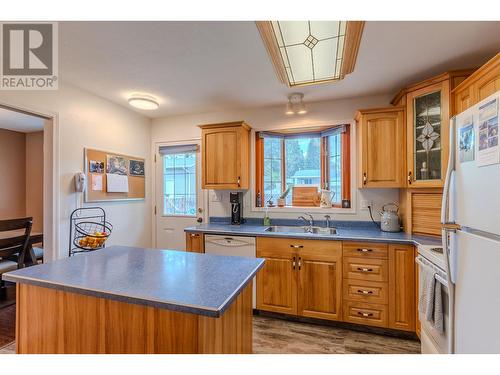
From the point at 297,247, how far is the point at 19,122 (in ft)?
16.0

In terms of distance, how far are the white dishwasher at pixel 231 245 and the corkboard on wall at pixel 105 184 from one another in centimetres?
133

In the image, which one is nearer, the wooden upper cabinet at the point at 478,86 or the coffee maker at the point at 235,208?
the wooden upper cabinet at the point at 478,86

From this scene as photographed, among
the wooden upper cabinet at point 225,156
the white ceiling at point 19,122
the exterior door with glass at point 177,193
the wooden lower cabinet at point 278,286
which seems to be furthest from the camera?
the white ceiling at point 19,122

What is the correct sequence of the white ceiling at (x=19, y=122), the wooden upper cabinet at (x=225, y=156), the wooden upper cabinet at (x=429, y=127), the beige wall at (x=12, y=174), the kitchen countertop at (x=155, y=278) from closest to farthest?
the kitchen countertop at (x=155, y=278)
the wooden upper cabinet at (x=429, y=127)
the wooden upper cabinet at (x=225, y=156)
the white ceiling at (x=19, y=122)
the beige wall at (x=12, y=174)

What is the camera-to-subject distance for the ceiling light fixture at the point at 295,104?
2.80 meters

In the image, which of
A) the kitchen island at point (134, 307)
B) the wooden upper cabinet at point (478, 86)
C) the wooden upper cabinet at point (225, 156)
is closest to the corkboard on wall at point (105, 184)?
the wooden upper cabinet at point (225, 156)

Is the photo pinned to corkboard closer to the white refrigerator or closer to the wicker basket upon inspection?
the wicker basket

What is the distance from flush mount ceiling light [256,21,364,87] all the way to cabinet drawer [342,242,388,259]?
1604 mm

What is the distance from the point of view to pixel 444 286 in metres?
1.43

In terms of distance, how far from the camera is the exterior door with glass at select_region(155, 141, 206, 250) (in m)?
3.50

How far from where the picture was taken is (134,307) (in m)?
1.07

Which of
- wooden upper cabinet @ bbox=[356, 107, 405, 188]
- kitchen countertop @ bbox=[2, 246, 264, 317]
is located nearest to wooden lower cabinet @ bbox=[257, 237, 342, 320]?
wooden upper cabinet @ bbox=[356, 107, 405, 188]

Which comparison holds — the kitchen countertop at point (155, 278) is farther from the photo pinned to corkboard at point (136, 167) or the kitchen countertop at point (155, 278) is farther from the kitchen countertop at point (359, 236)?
the photo pinned to corkboard at point (136, 167)
